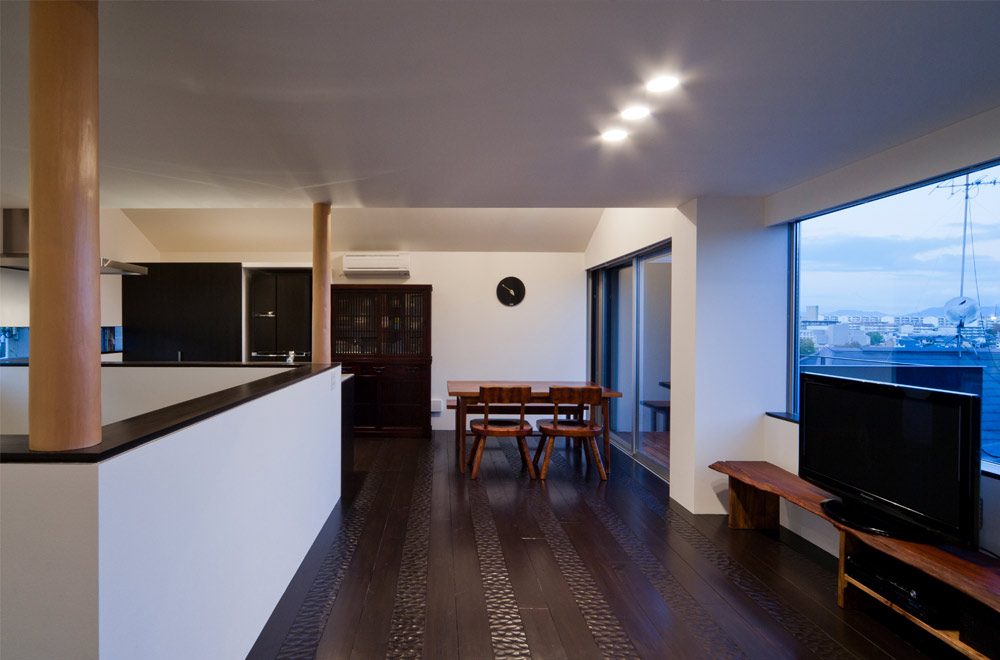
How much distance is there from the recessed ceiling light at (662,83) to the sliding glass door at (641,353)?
2746mm

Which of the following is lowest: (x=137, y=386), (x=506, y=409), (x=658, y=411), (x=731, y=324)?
(x=506, y=409)

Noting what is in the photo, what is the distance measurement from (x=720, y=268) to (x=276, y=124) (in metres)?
2.99

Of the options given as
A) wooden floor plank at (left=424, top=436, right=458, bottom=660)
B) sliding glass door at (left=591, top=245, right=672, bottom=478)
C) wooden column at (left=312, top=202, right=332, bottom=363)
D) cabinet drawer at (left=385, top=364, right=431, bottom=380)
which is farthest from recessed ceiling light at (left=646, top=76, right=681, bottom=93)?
cabinet drawer at (left=385, top=364, right=431, bottom=380)

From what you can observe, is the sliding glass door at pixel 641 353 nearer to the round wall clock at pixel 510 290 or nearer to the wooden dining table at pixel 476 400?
the wooden dining table at pixel 476 400

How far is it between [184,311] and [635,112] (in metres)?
6.09

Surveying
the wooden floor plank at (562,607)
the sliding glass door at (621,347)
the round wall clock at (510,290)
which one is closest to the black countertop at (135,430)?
the wooden floor plank at (562,607)

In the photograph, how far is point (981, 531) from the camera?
2348 mm

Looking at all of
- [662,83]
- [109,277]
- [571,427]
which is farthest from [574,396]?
[109,277]

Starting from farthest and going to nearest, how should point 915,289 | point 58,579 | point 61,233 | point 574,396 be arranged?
point 574,396 → point 915,289 → point 61,233 → point 58,579

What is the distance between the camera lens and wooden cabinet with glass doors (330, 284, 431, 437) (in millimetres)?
6414

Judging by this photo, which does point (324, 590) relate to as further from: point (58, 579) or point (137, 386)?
point (137, 386)

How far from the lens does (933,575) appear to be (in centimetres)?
202

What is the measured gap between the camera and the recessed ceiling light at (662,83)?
78.4 inches

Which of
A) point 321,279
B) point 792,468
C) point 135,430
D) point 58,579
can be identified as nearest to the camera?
point 58,579
